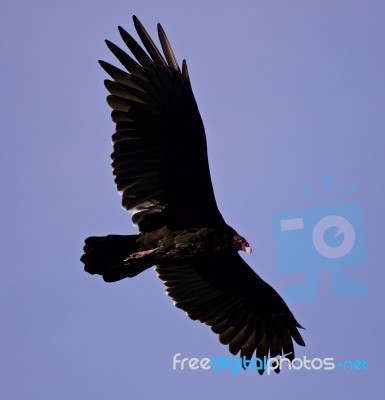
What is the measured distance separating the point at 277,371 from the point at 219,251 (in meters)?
1.67

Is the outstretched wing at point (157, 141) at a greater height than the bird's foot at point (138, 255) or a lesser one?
greater

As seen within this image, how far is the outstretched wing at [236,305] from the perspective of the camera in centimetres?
→ 1136

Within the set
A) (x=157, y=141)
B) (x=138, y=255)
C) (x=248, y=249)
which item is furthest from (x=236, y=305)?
(x=157, y=141)

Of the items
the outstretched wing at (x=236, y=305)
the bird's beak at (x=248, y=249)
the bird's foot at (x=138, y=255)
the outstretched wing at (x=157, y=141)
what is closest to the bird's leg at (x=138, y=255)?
the bird's foot at (x=138, y=255)

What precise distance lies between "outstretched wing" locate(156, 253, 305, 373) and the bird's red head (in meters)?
0.70

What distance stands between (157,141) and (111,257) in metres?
1.34

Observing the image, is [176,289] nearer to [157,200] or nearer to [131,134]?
[157,200]

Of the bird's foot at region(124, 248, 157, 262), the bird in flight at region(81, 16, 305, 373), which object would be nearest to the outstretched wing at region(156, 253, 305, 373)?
the bird in flight at region(81, 16, 305, 373)

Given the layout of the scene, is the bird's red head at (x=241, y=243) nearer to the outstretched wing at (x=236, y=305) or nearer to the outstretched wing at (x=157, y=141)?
the outstretched wing at (x=157, y=141)

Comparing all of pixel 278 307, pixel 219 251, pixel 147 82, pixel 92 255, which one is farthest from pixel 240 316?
pixel 147 82

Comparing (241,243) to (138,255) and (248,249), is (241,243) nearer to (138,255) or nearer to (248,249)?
(248,249)

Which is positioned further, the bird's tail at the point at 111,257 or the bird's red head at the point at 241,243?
the bird's red head at the point at 241,243

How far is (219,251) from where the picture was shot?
1064cm

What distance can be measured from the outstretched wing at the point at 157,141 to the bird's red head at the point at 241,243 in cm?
27
